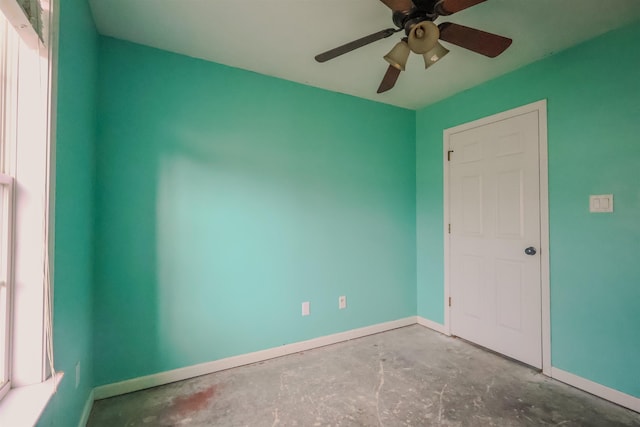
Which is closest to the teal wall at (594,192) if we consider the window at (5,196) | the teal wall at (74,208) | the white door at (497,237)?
the white door at (497,237)

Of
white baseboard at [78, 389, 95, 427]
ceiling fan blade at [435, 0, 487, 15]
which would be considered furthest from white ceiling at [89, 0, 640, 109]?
white baseboard at [78, 389, 95, 427]

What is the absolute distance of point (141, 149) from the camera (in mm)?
1941

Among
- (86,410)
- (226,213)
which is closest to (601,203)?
(226,213)

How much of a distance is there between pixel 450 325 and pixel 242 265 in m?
2.12

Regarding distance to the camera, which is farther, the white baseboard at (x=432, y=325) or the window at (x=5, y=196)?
the white baseboard at (x=432, y=325)

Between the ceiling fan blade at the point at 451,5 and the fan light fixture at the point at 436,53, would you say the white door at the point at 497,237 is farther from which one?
the ceiling fan blade at the point at 451,5

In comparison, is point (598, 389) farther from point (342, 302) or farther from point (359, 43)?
point (359, 43)

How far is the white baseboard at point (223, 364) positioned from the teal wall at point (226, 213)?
0.16 ft

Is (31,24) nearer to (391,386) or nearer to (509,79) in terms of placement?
(391,386)

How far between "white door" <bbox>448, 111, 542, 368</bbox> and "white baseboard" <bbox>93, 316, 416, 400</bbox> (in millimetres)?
875

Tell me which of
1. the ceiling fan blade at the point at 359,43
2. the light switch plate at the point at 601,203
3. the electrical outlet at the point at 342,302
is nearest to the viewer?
the ceiling fan blade at the point at 359,43

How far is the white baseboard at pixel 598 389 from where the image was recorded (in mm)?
1704

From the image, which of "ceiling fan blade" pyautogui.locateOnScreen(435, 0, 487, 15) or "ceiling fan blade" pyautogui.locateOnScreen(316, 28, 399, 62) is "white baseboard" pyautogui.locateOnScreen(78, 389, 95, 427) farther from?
"ceiling fan blade" pyautogui.locateOnScreen(435, 0, 487, 15)

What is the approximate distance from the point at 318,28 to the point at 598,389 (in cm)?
298
